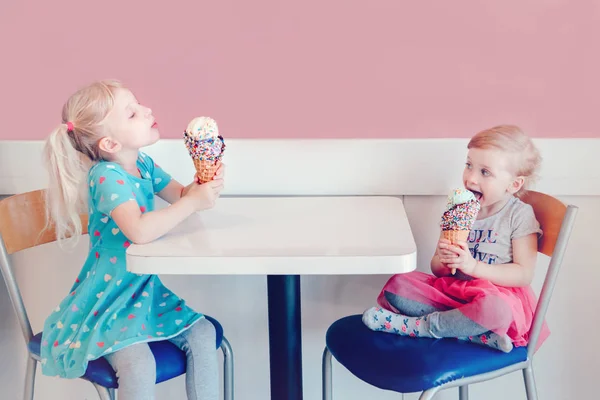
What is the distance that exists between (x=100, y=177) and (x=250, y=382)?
0.90 metres

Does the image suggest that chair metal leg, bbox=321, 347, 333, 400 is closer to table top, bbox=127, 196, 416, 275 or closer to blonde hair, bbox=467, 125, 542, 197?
table top, bbox=127, 196, 416, 275

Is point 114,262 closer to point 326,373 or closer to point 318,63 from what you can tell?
point 326,373

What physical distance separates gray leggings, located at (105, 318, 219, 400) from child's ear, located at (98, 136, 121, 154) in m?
0.43

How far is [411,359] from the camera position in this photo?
1.48m

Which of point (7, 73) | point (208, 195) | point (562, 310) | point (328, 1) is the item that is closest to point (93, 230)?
point (208, 195)

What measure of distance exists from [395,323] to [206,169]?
0.54 metres

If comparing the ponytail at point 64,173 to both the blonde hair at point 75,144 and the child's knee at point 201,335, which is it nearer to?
the blonde hair at point 75,144

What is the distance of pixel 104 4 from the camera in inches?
77.9

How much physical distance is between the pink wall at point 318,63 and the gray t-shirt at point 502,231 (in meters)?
0.32

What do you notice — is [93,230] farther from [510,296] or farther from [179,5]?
[510,296]

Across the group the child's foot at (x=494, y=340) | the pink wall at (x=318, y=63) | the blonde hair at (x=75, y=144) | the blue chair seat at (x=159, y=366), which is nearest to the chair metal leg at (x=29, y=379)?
the blue chair seat at (x=159, y=366)

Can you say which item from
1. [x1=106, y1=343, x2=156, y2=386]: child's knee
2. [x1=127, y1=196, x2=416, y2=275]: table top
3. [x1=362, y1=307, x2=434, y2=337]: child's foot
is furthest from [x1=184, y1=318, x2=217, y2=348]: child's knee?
[x1=362, y1=307, x2=434, y2=337]: child's foot

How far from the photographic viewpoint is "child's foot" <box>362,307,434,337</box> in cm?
160

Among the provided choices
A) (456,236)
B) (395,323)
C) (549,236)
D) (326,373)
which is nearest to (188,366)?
(326,373)
